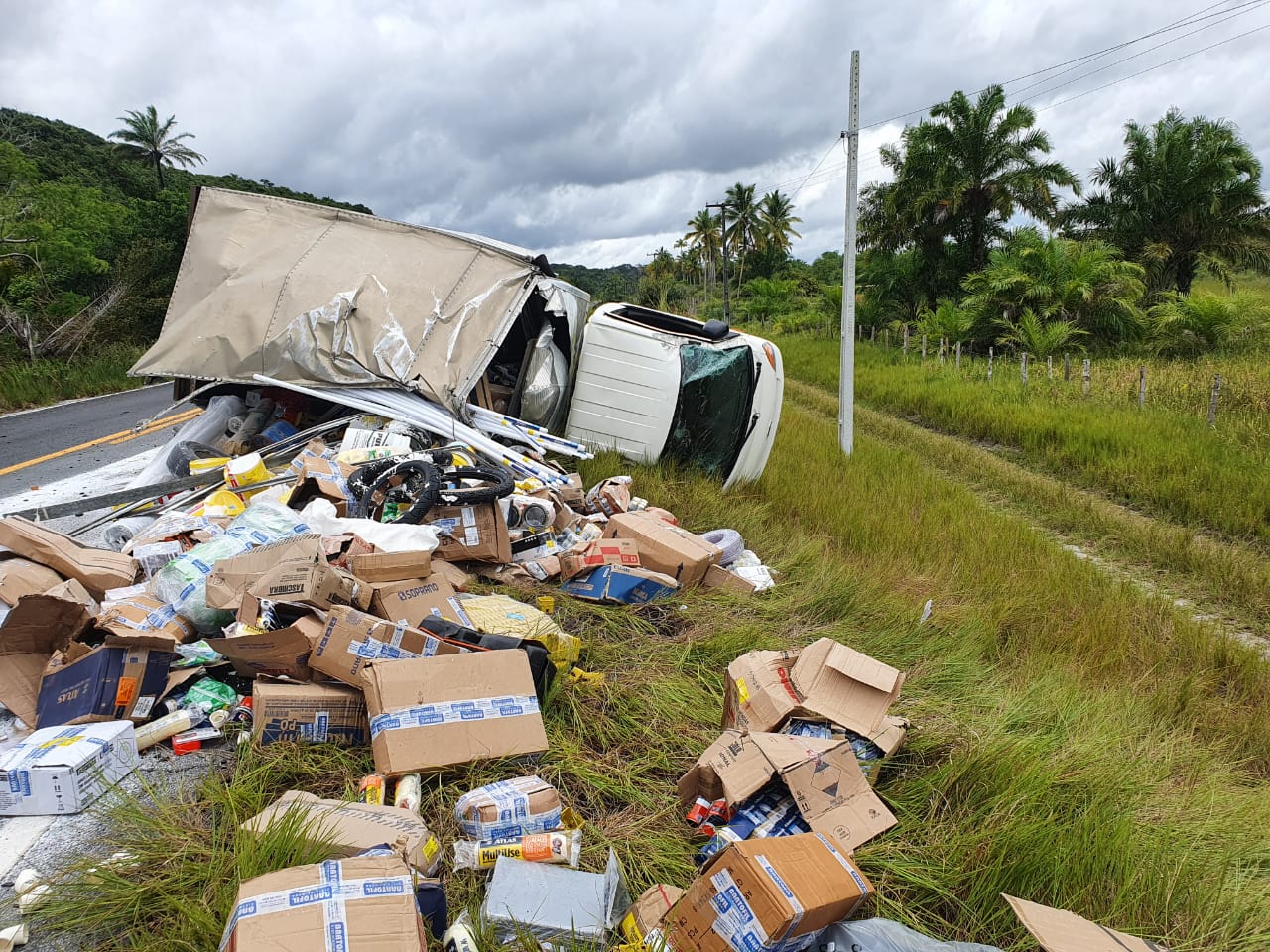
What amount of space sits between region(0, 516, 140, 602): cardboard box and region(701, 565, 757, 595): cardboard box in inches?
120

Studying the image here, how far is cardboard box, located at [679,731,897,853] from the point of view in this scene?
2352mm

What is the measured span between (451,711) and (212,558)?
179cm

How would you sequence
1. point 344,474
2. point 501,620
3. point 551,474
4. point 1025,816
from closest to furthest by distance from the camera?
point 1025,816 → point 501,620 → point 344,474 → point 551,474

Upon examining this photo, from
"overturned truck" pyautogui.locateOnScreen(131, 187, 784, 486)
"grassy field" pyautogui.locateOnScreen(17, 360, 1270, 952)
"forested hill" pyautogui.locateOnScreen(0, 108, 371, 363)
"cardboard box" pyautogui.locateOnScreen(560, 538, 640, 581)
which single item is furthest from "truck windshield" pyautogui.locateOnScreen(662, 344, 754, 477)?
"forested hill" pyautogui.locateOnScreen(0, 108, 371, 363)

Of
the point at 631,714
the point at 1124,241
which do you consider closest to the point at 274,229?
the point at 631,714

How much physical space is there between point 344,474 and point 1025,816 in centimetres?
421

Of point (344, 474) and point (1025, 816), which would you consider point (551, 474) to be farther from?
point (1025, 816)

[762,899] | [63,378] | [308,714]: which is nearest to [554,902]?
[762,899]

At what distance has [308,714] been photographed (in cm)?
269

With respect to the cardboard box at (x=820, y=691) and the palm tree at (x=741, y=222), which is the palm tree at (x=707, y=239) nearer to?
the palm tree at (x=741, y=222)

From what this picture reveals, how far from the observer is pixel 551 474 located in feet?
18.5

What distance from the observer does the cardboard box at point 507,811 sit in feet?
7.41

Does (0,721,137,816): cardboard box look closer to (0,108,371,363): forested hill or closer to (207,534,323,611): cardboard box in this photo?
(207,534,323,611): cardboard box

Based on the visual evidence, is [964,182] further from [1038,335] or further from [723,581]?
[723,581]
